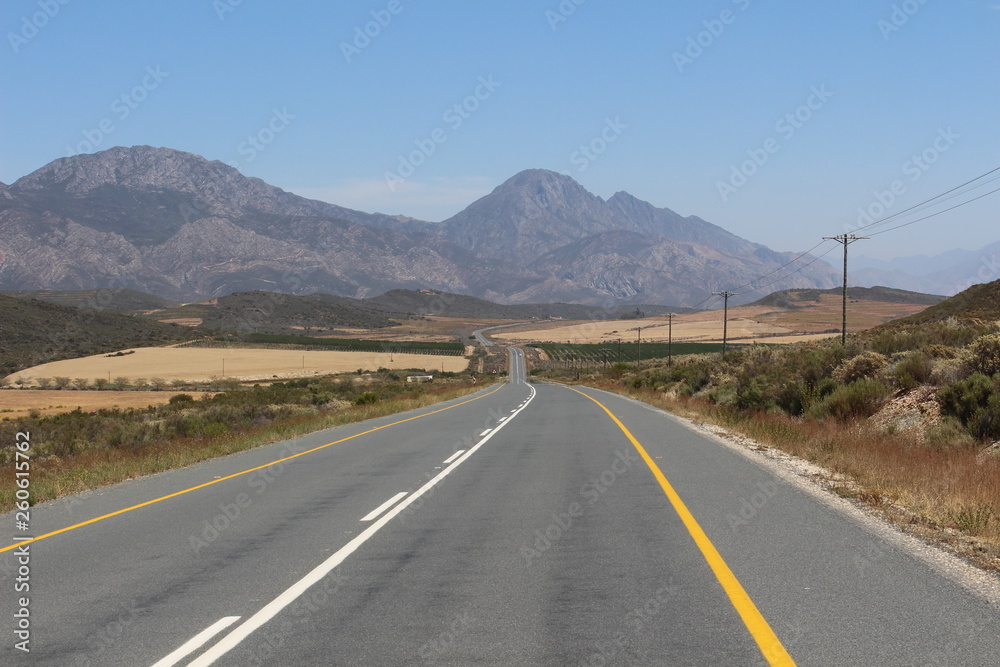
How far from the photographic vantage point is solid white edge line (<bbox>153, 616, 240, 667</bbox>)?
191 inches

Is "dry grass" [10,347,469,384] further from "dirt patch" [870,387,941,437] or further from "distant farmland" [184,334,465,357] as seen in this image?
"dirt patch" [870,387,941,437]

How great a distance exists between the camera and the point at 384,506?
33.1 ft

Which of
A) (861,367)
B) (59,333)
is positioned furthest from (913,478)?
(59,333)

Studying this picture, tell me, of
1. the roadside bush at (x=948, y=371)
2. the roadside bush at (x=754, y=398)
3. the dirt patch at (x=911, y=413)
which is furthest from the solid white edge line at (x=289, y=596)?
the roadside bush at (x=754, y=398)

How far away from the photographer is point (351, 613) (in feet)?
18.7

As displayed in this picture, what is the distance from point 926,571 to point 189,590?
612 cm

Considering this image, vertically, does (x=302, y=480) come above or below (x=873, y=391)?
below

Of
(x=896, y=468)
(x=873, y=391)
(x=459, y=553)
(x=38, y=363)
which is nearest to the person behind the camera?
(x=459, y=553)

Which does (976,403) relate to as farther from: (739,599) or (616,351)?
(616,351)

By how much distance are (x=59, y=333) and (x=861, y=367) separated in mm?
111058

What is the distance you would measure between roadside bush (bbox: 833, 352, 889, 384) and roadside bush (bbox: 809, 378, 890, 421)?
1813 mm

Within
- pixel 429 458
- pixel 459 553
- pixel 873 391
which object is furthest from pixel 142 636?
pixel 873 391

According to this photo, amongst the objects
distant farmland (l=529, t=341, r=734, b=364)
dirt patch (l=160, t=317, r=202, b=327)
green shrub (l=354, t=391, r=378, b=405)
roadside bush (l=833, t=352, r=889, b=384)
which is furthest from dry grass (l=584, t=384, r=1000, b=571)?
dirt patch (l=160, t=317, r=202, b=327)

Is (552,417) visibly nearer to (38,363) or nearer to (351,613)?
(351,613)
